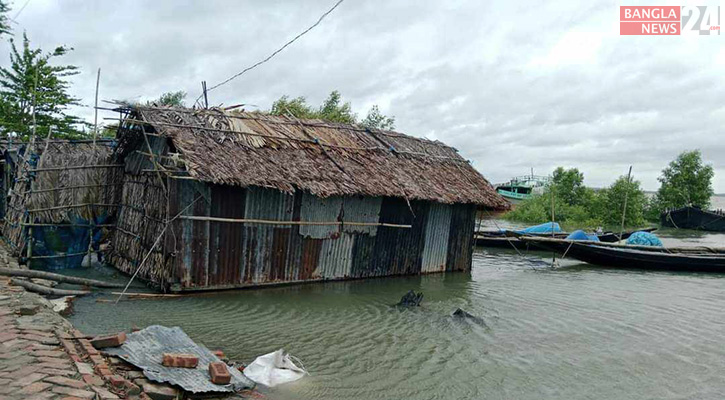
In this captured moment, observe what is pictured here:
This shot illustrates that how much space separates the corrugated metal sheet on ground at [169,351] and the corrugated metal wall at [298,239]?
332 cm

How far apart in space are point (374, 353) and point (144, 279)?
4863 millimetres

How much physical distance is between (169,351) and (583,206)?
34998mm

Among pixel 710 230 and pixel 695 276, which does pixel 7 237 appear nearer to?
pixel 695 276

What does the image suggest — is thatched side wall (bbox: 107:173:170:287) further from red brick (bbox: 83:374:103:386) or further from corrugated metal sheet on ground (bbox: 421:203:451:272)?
corrugated metal sheet on ground (bbox: 421:203:451:272)

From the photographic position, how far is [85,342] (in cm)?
490

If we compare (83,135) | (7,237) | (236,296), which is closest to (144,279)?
(236,296)

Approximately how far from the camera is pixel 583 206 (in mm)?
35562

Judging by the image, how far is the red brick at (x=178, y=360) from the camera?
188 inches

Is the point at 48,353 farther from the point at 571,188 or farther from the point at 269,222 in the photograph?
the point at 571,188

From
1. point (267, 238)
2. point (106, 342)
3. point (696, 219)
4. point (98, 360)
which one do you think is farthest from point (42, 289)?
point (696, 219)

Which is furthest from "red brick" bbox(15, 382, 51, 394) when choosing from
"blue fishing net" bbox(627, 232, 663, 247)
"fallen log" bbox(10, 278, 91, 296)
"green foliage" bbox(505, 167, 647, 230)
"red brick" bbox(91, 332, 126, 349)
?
"green foliage" bbox(505, 167, 647, 230)

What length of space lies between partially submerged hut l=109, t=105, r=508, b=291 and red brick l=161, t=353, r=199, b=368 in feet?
12.5

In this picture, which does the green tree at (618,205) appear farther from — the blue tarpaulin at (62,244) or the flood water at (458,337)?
the blue tarpaulin at (62,244)

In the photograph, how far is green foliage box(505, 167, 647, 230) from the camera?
3297 cm
